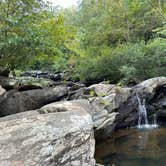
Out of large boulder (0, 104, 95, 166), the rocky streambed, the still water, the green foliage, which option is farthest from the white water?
large boulder (0, 104, 95, 166)

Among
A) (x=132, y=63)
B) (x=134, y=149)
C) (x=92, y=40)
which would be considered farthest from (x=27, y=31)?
(x=92, y=40)

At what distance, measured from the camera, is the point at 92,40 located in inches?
626

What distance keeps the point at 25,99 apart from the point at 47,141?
4499 mm

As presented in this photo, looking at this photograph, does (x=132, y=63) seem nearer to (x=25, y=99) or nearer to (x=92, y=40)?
(x=92, y=40)

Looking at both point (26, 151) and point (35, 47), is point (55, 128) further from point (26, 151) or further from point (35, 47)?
point (35, 47)

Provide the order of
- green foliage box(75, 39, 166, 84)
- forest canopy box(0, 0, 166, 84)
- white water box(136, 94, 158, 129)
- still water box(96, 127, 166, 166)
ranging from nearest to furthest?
still water box(96, 127, 166, 166), forest canopy box(0, 0, 166, 84), white water box(136, 94, 158, 129), green foliage box(75, 39, 166, 84)

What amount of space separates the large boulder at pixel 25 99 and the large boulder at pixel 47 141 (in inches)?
131

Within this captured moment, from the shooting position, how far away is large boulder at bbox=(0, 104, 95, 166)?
2770 millimetres

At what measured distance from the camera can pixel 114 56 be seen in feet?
41.9

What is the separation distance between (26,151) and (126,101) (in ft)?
22.5

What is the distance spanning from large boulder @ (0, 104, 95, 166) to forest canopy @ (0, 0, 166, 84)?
3.00m

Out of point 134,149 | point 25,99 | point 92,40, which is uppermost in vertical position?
point 92,40

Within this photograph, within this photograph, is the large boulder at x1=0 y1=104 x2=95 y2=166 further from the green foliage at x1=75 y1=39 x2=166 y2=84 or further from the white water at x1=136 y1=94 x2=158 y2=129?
the green foliage at x1=75 y1=39 x2=166 y2=84

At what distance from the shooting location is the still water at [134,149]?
19.0ft
